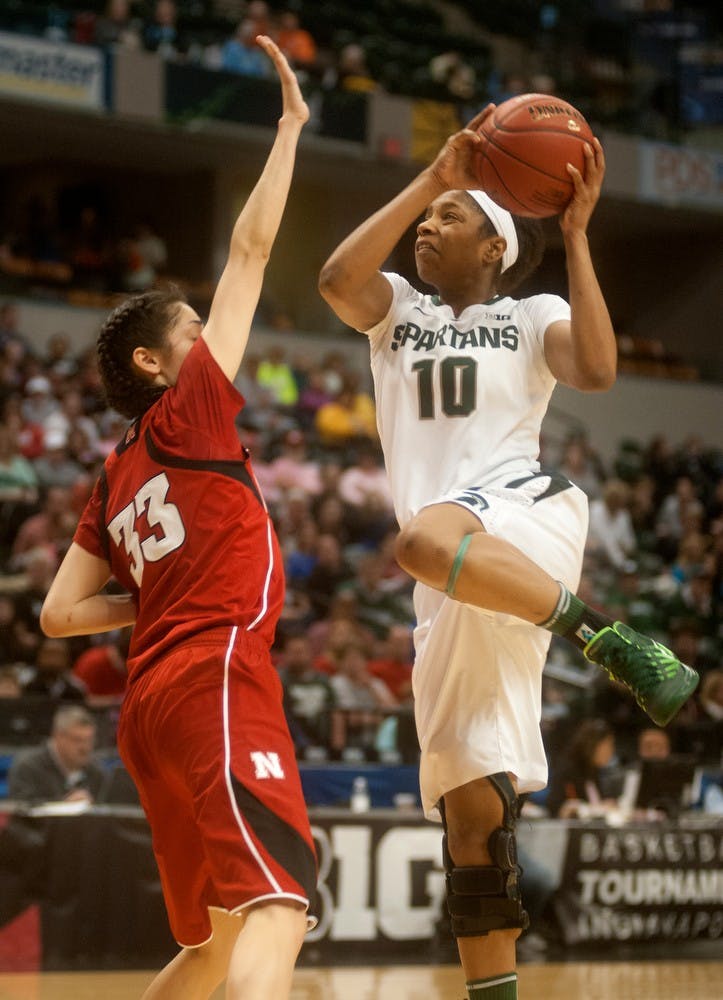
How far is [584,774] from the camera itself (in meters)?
9.30

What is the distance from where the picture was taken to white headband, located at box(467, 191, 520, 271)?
437cm

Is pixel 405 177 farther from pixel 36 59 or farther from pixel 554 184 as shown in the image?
pixel 554 184

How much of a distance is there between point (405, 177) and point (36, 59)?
552cm

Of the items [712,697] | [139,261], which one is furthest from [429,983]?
[139,261]

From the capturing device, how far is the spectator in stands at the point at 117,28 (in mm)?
17125

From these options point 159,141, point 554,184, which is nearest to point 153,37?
point 159,141

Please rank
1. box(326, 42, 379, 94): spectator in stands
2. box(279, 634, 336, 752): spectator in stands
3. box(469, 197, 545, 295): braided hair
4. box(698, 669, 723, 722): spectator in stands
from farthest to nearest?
box(326, 42, 379, 94): spectator in stands < box(698, 669, 723, 722): spectator in stands < box(279, 634, 336, 752): spectator in stands < box(469, 197, 545, 295): braided hair

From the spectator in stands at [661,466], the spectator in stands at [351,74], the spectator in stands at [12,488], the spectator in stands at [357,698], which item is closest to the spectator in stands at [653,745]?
the spectator in stands at [357,698]

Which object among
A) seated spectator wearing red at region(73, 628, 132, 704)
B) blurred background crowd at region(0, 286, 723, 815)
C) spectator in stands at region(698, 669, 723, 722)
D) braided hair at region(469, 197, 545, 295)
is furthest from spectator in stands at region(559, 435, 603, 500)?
braided hair at region(469, 197, 545, 295)

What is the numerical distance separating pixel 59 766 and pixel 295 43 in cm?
1235

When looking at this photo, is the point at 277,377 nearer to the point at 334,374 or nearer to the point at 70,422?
the point at 334,374

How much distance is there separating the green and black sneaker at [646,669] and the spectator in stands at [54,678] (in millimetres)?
5933

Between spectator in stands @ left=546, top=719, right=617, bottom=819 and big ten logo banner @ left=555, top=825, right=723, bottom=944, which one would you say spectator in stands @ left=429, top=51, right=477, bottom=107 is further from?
big ten logo banner @ left=555, top=825, right=723, bottom=944

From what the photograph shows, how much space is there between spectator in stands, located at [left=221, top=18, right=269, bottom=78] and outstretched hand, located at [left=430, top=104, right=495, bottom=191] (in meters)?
14.3
